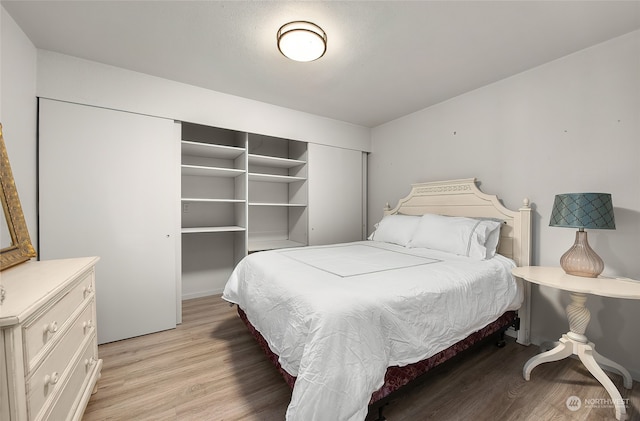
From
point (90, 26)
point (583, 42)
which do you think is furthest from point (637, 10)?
point (90, 26)

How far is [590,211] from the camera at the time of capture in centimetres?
159

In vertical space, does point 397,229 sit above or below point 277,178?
below

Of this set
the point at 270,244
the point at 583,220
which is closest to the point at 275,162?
the point at 270,244

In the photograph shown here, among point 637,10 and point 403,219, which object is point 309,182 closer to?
point 403,219

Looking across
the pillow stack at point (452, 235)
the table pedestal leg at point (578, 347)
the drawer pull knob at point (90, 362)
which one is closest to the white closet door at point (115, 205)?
the drawer pull knob at point (90, 362)

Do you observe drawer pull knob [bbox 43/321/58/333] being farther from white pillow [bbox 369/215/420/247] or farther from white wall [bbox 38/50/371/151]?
white pillow [bbox 369/215/420/247]

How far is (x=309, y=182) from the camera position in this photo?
3.38 meters

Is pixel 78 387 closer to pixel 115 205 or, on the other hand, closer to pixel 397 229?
pixel 115 205

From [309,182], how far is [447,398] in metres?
2.56

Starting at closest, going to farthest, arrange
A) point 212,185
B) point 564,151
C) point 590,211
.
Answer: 1. point 590,211
2. point 564,151
3. point 212,185

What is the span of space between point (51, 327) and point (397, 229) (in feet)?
8.71

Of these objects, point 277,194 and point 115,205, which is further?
point 277,194

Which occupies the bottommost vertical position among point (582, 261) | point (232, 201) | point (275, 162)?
point (582, 261)

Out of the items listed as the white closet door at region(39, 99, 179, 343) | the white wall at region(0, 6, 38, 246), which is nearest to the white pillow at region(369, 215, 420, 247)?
the white closet door at region(39, 99, 179, 343)
